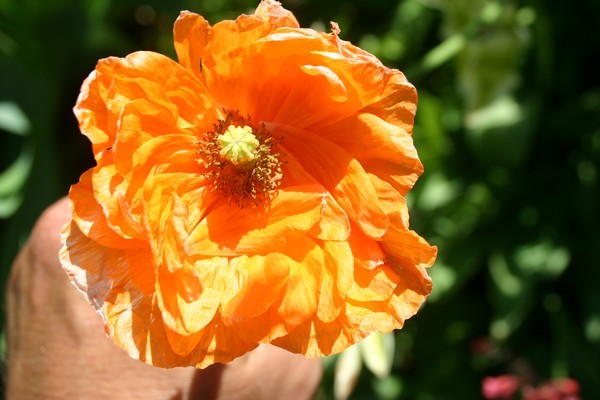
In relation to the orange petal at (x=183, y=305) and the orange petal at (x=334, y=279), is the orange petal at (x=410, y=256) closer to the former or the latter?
the orange petal at (x=334, y=279)

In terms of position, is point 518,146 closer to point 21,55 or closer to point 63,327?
point 63,327

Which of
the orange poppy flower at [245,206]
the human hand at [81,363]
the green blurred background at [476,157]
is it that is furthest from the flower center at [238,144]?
the green blurred background at [476,157]

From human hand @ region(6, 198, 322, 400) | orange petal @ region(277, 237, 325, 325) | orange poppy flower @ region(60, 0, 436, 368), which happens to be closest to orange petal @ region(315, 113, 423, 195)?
orange poppy flower @ region(60, 0, 436, 368)

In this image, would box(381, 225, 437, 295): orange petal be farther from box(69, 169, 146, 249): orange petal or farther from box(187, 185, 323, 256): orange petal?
box(69, 169, 146, 249): orange petal

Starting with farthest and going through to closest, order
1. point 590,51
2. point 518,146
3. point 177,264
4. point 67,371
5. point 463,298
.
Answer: point 463,298 → point 590,51 → point 518,146 → point 67,371 → point 177,264

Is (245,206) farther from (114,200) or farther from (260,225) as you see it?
(114,200)

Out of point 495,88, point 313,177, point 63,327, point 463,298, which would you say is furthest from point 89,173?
point 463,298
